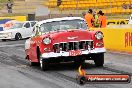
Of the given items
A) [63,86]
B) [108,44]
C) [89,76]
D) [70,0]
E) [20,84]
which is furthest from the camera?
[70,0]

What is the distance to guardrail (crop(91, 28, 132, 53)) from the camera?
1973 centimetres

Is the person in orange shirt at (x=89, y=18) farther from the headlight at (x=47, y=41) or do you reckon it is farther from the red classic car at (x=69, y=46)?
the headlight at (x=47, y=41)

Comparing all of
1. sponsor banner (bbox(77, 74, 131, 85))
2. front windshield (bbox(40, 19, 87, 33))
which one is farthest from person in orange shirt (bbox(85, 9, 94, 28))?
sponsor banner (bbox(77, 74, 131, 85))

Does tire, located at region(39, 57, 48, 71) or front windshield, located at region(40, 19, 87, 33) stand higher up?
front windshield, located at region(40, 19, 87, 33)

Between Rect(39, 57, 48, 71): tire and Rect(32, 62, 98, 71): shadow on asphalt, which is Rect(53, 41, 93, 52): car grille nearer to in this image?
Rect(39, 57, 48, 71): tire

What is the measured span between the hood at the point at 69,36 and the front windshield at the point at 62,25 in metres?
0.89

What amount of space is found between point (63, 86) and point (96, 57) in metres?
4.19

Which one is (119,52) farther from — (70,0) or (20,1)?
(20,1)

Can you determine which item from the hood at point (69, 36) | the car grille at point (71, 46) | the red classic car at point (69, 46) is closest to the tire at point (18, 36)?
the red classic car at point (69, 46)

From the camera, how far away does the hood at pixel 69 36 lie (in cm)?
1362

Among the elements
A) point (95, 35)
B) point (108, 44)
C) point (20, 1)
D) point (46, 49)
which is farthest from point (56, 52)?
point (20, 1)

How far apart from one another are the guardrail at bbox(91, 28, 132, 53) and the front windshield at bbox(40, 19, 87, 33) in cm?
502

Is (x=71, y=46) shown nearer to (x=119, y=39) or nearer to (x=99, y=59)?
(x=99, y=59)

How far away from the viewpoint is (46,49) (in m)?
13.7
